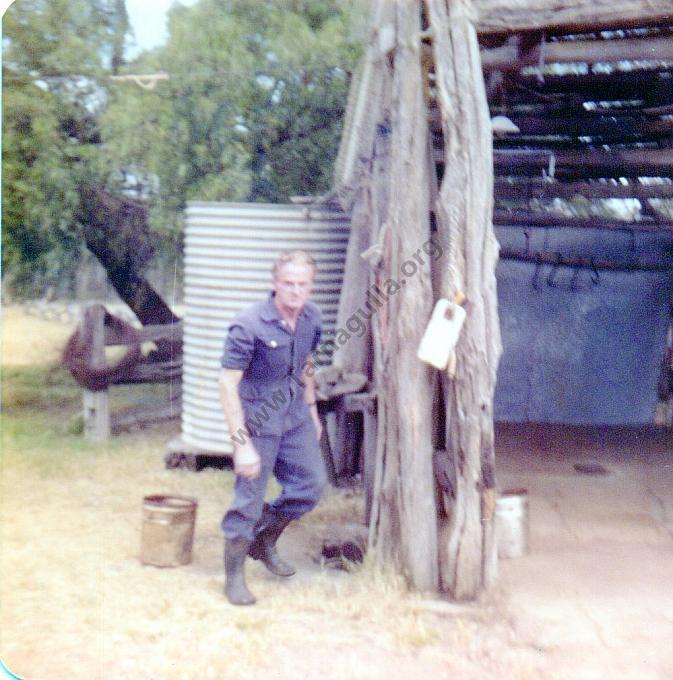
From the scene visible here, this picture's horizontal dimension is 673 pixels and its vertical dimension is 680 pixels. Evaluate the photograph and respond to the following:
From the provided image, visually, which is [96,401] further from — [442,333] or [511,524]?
[442,333]

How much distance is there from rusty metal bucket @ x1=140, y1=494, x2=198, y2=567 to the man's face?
156cm

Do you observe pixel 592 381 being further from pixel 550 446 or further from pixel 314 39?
pixel 314 39

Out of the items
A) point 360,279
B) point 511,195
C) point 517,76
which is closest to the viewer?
point 517,76

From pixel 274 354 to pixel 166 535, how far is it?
1.44 meters

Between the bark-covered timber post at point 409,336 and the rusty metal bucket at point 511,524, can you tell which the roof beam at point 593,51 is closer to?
the bark-covered timber post at point 409,336

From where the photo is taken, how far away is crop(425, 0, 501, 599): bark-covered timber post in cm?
486

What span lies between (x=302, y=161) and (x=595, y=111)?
3010 millimetres

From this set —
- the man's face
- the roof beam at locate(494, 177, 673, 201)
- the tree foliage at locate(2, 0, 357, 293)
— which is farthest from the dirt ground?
the tree foliage at locate(2, 0, 357, 293)

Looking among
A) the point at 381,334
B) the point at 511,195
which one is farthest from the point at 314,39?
the point at 381,334

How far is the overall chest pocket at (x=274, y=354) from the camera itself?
16.1ft

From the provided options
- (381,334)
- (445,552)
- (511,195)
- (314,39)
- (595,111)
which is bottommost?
(445,552)

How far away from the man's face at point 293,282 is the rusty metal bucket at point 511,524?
179 centimetres

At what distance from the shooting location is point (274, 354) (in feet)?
16.2

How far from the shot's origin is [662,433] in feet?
31.2
